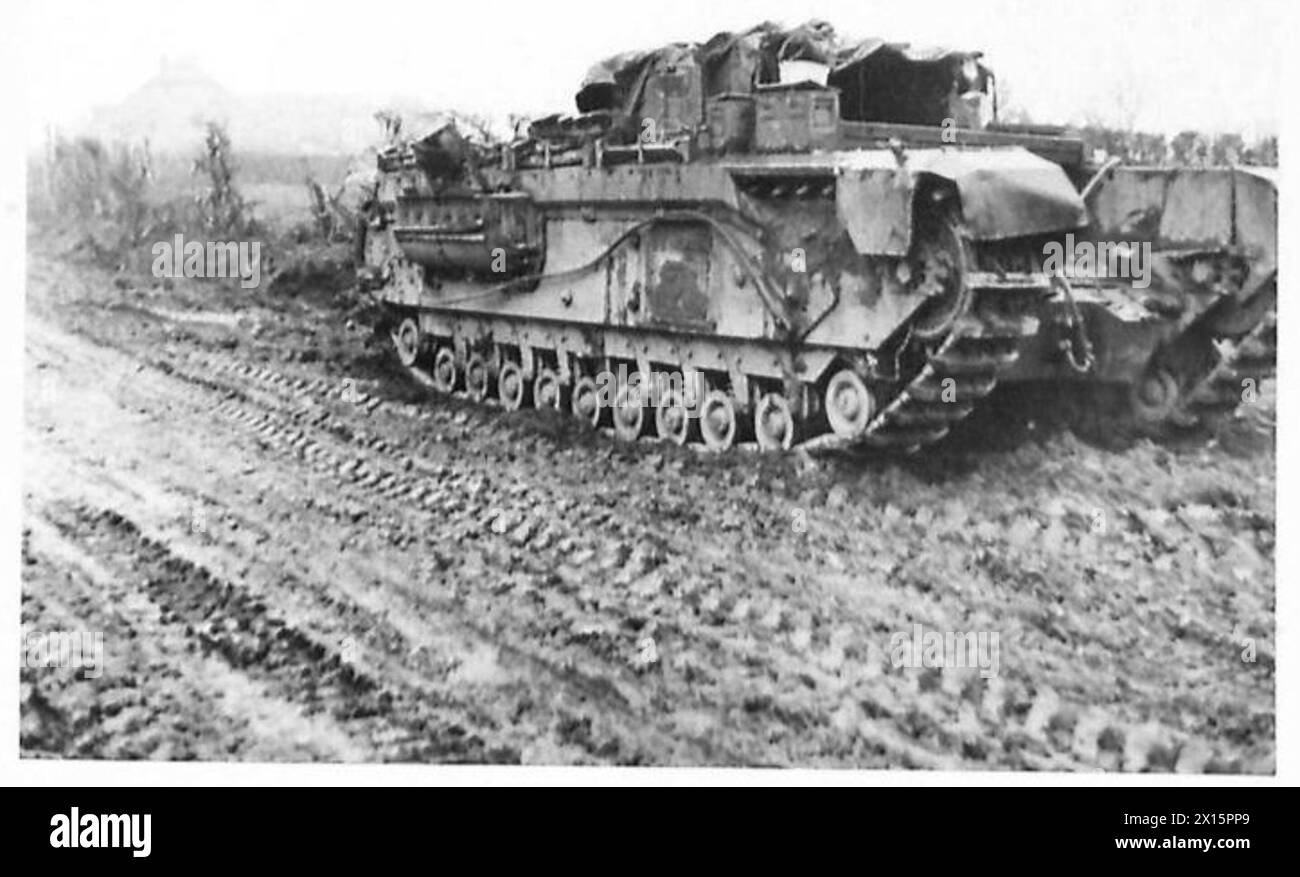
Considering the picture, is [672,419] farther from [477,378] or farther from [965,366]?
[965,366]

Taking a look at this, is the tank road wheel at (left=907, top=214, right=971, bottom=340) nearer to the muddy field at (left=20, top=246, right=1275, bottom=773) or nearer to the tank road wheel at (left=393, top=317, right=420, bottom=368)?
the muddy field at (left=20, top=246, right=1275, bottom=773)

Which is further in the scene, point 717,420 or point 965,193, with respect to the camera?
point 717,420

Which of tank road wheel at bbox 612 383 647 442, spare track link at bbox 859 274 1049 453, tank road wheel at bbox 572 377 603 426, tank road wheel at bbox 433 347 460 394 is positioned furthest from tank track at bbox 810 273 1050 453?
tank road wheel at bbox 433 347 460 394

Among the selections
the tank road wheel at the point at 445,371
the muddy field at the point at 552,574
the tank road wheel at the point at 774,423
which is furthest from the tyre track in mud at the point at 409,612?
the tank road wheel at the point at 774,423

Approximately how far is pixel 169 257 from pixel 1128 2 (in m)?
2.83

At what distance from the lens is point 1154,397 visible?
5062 mm

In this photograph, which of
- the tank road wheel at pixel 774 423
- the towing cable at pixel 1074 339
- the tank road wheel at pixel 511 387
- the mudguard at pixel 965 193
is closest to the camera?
the mudguard at pixel 965 193

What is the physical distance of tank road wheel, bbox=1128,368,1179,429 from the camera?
505 cm

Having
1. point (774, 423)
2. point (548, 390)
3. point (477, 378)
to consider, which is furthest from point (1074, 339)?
point (477, 378)

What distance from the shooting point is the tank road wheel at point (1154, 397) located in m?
5.05

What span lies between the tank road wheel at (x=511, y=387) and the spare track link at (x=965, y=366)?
109cm

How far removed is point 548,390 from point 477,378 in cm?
26

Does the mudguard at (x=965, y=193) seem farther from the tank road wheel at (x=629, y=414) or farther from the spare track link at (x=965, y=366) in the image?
A: the tank road wheel at (x=629, y=414)

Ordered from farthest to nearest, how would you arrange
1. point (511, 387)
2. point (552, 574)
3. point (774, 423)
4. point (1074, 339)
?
point (511, 387) → point (552, 574) → point (774, 423) → point (1074, 339)
